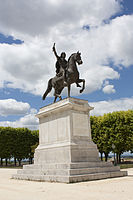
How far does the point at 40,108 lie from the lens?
17406mm

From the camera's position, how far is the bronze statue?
50.4 ft

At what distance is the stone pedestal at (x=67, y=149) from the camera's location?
12109mm

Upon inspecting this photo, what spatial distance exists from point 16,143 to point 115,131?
70.9 ft

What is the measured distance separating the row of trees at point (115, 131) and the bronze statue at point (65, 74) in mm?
20569

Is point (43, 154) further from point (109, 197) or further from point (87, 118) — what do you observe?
point (109, 197)

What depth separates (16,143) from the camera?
45406 mm

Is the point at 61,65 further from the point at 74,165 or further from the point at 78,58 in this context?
the point at 74,165

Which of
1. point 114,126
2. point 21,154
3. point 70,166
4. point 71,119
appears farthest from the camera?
point 21,154

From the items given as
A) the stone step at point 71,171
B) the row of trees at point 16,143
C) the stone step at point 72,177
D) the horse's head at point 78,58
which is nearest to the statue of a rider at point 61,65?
the horse's head at point 78,58

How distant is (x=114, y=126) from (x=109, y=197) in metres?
29.3

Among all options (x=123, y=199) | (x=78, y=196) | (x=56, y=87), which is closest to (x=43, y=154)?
(x=56, y=87)

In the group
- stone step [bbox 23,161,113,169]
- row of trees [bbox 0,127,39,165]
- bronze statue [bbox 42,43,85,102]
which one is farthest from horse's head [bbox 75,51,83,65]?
row of trees [bbox 0,127,39,165]

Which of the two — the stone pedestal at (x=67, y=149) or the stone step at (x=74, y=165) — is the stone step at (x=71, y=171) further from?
the stone step at (x=74, y=165)

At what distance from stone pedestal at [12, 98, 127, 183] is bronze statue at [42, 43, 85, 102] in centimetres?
148
